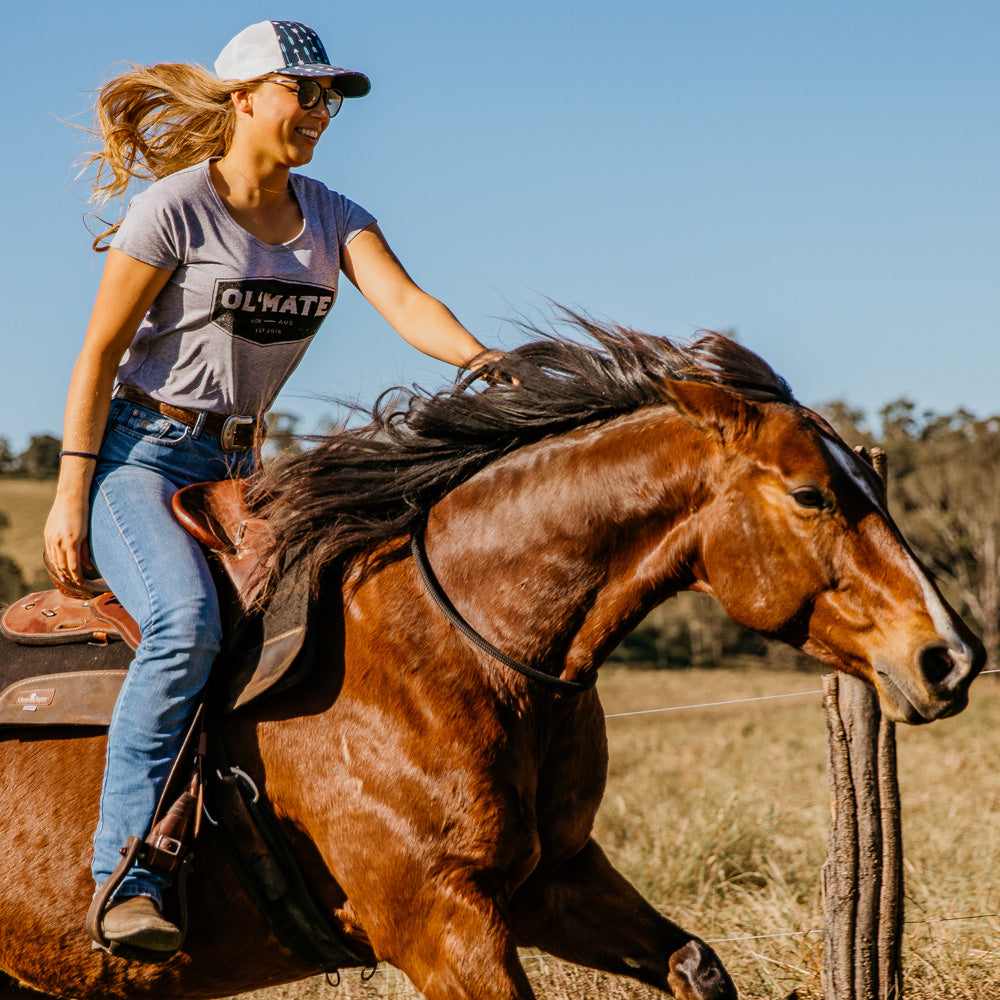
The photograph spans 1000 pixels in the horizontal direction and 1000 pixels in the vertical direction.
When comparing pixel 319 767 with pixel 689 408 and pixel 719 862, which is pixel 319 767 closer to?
pixel 689 408

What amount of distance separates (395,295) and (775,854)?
4.50 m

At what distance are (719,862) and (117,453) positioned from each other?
14.3 feet

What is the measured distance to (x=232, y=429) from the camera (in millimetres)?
3402

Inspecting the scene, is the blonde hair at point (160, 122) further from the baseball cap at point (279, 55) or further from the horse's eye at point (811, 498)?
the horse's eye at point (811, 498)

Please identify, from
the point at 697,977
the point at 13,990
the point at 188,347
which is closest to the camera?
the point at 697,977

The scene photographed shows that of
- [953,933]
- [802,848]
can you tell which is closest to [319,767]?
[953,933]

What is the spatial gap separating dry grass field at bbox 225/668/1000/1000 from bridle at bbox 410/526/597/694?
189cm

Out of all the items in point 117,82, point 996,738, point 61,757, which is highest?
point 117,82

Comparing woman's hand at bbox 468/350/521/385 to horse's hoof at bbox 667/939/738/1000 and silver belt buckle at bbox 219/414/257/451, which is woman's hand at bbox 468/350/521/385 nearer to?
silver belt buckle at bbox 219/414/257/451

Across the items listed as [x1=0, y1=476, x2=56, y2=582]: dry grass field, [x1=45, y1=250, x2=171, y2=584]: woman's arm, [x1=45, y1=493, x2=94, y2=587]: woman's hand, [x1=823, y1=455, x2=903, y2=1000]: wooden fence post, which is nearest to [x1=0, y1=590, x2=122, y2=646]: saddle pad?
[x1=45, y1=493, x2=94, y2=587]: woman's hand

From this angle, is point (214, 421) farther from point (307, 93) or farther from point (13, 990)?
point (13, 990)

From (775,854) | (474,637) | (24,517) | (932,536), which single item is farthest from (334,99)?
(932,536)

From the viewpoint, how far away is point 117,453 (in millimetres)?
3311

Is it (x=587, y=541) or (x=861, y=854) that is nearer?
(x=587, y=541)
